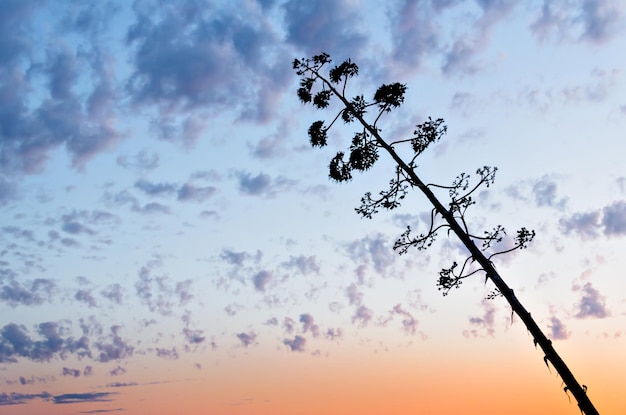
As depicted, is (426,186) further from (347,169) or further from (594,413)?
(594,413)

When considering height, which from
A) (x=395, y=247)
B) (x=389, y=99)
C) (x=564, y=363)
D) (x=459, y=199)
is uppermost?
(x=389, y=99)

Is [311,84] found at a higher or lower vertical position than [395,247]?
higher

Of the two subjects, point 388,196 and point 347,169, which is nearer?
point 388,196

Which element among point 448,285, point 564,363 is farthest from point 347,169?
point 564,363

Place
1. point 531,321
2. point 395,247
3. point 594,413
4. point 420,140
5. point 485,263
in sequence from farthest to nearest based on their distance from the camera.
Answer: point 420,140 → point 395,247 → point 485,263 → point 531,321 → point 594,413

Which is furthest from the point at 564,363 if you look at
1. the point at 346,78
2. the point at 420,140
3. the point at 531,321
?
the point at 346,78

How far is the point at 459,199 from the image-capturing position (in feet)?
50.9

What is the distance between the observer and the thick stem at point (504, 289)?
13.0m

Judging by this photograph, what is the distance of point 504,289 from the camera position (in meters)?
14.2

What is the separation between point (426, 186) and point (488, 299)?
3.80 meters

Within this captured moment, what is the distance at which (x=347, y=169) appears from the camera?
1758 centimetres

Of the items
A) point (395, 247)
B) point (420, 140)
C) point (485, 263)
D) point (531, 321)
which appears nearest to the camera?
point (531, 321)

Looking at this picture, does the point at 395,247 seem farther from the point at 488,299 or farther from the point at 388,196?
the point at 488,299

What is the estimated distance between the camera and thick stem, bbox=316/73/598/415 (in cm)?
1296
